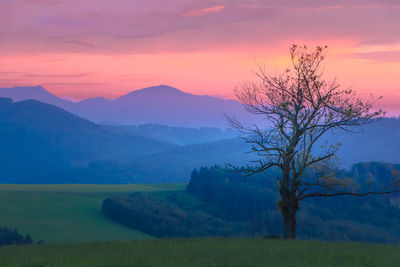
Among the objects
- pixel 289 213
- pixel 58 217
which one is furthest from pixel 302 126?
pixel 58 217

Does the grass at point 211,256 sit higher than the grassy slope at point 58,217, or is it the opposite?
the grass at point 211,256

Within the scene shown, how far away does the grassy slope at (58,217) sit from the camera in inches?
4594

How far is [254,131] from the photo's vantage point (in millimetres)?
28516

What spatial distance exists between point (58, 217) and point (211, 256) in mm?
128063

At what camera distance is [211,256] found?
61.5 feet

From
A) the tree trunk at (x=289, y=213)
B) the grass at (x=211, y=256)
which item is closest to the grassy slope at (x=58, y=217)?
the tree trunk at (x=289, y=213)

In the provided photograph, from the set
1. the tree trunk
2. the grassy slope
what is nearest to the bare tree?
the tree trunk

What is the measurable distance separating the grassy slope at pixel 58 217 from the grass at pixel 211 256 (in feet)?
288

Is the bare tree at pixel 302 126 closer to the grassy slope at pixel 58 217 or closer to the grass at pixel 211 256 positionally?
the grass at pixel 211 256

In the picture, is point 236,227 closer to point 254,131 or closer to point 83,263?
point 254,131

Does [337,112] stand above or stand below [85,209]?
above

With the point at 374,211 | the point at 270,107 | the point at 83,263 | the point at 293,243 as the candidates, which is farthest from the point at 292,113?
the point at 374,211

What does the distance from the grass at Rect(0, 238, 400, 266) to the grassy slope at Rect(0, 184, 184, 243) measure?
8767cm

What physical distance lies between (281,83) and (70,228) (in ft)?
361
